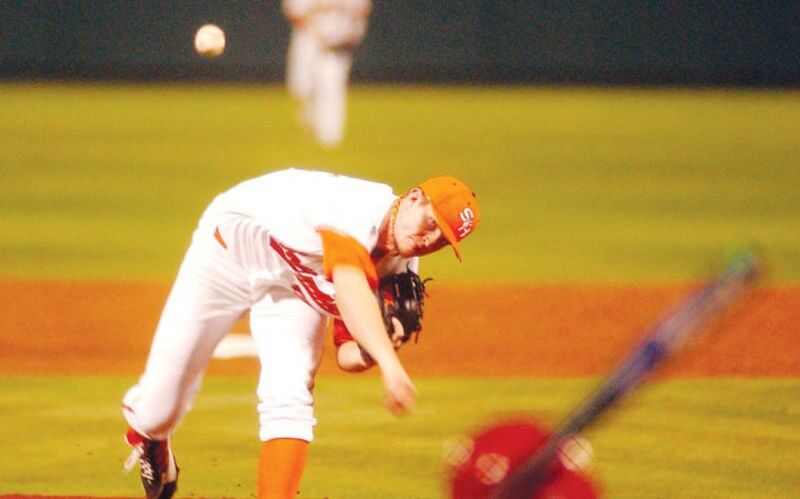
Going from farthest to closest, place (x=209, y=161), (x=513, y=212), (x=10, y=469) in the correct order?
(x=209, y=161), (x=513, y=212), (x=10, y=469)

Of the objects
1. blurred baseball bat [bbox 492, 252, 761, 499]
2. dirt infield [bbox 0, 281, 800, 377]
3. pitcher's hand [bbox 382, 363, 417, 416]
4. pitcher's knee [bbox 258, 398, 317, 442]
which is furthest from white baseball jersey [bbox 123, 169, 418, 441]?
dirt infield [bbox 0, 281, 800, 377]

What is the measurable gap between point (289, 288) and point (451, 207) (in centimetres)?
67

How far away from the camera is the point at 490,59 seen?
21.6 metres

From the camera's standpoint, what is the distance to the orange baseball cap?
3.88 m

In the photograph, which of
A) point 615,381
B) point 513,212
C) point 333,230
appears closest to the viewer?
point 615,381

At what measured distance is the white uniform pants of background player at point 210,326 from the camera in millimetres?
4184

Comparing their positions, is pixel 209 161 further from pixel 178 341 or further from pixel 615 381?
pixel 615 381

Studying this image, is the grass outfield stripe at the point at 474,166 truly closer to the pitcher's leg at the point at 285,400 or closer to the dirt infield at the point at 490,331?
the dirt infield at the point at 490,331

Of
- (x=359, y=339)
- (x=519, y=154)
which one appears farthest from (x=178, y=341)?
(x=519, y=154)

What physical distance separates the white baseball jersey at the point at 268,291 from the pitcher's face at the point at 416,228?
0.32 feet

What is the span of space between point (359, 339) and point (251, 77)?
63.2ft

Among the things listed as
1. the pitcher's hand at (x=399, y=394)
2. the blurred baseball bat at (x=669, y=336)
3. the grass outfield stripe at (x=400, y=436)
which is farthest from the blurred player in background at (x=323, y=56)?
the blurred baseball bat at (x=669, y=336)

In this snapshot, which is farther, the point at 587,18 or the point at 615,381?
the point at 587,18

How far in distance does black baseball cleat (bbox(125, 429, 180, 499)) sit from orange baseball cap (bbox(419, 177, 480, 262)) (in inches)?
56.3
